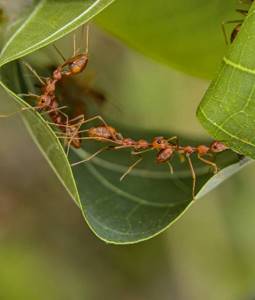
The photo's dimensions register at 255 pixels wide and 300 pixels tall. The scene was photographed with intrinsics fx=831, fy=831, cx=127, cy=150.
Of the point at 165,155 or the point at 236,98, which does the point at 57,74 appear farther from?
the point at 236,98

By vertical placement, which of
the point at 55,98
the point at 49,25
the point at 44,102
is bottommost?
the point at 55,98

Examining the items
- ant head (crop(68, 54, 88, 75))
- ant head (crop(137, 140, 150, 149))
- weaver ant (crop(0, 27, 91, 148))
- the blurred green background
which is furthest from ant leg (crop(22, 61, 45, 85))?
the blurred green background

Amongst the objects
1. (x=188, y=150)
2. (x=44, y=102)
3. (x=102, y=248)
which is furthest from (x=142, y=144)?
(x=102, y=248)

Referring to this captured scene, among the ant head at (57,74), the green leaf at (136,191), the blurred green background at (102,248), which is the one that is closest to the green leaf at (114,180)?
the green leaf at (136,191)

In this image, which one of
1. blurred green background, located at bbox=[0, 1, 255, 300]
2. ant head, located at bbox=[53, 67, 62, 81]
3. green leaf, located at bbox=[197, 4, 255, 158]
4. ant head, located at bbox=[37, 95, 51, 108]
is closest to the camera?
green leaf, located at bbox=[197, 4, 255, 158]

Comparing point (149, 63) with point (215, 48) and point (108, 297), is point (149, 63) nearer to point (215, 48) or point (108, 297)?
point (215, 48)

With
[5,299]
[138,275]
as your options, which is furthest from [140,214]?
[138,275]

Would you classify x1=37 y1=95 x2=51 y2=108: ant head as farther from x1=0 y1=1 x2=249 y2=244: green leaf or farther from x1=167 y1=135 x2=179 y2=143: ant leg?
x1=167 y1=135 x2=179 y2=143: ant leg
